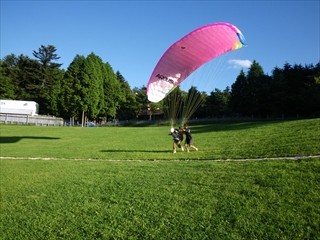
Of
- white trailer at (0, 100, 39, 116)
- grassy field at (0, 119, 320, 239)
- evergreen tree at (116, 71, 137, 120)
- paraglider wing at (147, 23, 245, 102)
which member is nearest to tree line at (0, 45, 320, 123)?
evergreen tree at (116, 71, 137, 120)

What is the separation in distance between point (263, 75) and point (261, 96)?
5.10 metres

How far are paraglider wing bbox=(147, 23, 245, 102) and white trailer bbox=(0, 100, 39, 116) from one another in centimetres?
4540

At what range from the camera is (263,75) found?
61.5 meters

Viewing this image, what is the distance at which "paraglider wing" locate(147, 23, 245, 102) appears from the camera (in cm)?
1430

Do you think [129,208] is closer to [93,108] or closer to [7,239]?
[7,239]

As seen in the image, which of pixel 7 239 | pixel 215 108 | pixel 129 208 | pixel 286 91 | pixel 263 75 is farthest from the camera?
pixel 215 108

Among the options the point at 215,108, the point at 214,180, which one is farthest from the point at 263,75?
the point at 214,180

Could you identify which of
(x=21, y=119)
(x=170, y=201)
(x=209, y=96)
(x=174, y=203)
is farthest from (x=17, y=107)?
(x=174, y=203)

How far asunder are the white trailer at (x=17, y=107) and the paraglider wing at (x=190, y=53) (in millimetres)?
45396

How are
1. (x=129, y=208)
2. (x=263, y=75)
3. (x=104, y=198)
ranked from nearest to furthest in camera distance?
(x=129, y=208), (x=104, y=198), (x=263, y=75)

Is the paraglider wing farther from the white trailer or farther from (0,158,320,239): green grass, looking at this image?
the white trailer

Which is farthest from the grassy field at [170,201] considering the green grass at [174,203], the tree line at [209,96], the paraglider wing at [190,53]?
the tree line at [209,96]

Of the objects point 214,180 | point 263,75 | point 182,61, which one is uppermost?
point 263,75

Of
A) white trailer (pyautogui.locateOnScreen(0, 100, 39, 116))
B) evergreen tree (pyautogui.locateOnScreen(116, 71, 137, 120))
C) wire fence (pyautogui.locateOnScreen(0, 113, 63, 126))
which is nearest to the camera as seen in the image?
wire fence (pyautogui.locateOnScreen(0, 113, 63, 126))
